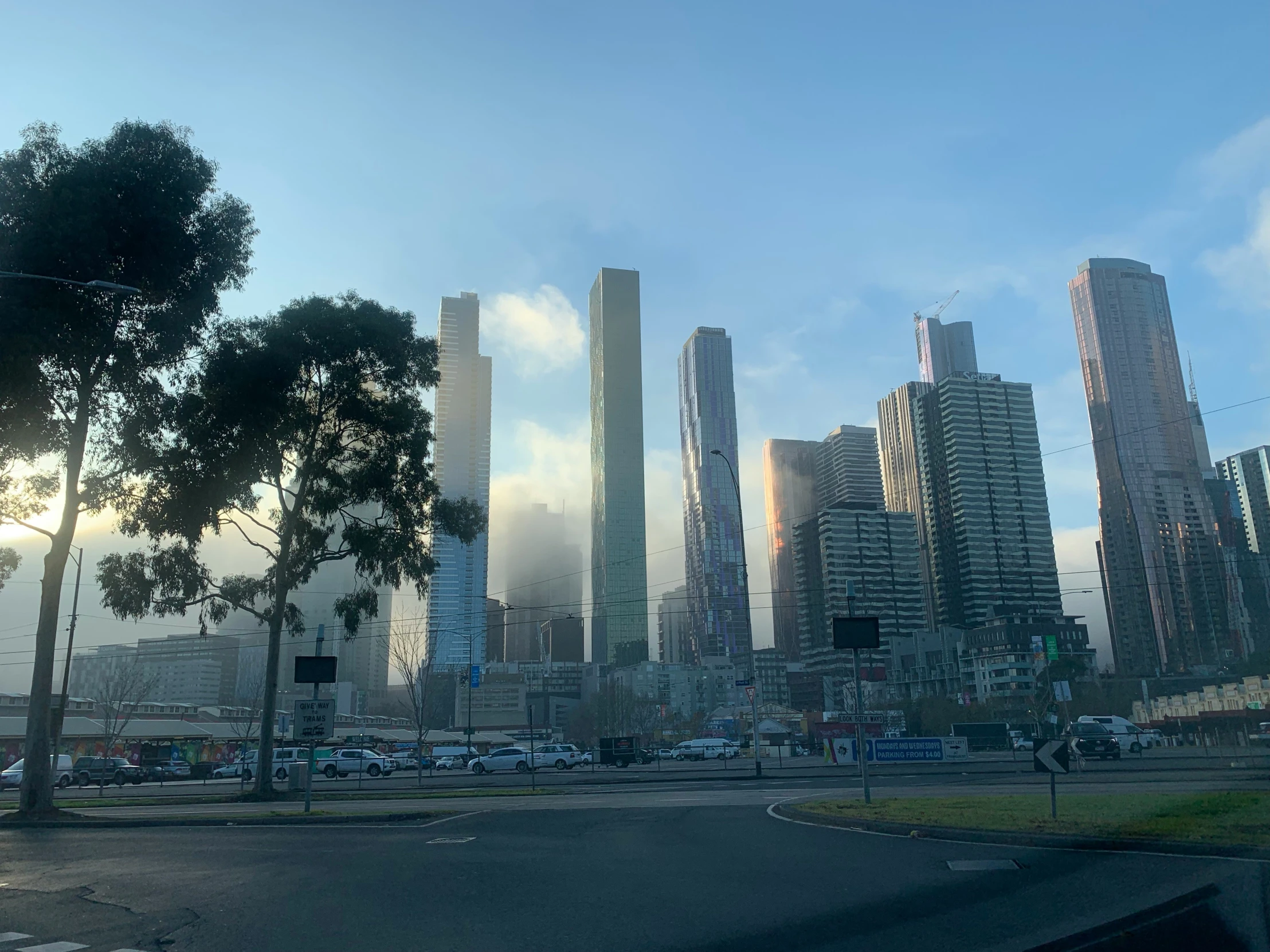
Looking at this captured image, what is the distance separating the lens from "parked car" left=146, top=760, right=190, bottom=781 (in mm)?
51991

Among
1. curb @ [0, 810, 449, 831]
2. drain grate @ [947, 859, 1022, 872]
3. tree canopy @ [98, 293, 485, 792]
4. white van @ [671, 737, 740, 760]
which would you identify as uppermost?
tree canopy @ [98, 293, 485, 792]

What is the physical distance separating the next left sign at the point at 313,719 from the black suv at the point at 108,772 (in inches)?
1416

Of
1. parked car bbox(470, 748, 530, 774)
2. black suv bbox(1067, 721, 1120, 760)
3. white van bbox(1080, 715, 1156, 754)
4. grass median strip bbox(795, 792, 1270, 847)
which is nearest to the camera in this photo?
grass median strip bbox(795, 792, 1270, 847)

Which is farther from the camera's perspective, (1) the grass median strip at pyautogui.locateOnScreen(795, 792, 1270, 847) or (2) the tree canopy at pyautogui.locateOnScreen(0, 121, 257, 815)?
(2) the tree canopy at pyautogui.locateOnScreen(0, 121, 257, 815)

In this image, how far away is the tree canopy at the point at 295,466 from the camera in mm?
26641

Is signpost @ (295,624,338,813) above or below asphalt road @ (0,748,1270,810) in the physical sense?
above

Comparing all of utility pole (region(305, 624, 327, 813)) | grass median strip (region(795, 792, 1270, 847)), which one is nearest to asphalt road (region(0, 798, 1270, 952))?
grass median strip (region(795, 792, 1270, 847))

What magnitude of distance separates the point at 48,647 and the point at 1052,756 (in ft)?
76.0

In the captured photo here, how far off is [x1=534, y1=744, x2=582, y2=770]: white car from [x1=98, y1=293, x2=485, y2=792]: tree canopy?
2734 centimetres

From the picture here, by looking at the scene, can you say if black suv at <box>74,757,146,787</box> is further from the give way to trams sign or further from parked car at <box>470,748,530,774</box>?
the give way to trams sign

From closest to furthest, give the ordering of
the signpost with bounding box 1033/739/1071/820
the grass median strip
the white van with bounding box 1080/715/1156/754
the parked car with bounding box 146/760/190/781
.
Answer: the grass median strip
the signpost with bounding box 1033/739/1071/820
the white van with bounding box 1080/715/1156/754
the parked car with bounding box 146/760/190/781

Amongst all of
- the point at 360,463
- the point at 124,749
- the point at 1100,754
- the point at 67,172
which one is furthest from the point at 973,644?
the point at 67,172

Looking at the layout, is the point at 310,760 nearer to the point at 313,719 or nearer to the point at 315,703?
the point at 313,719

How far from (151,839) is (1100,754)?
4122 cm
